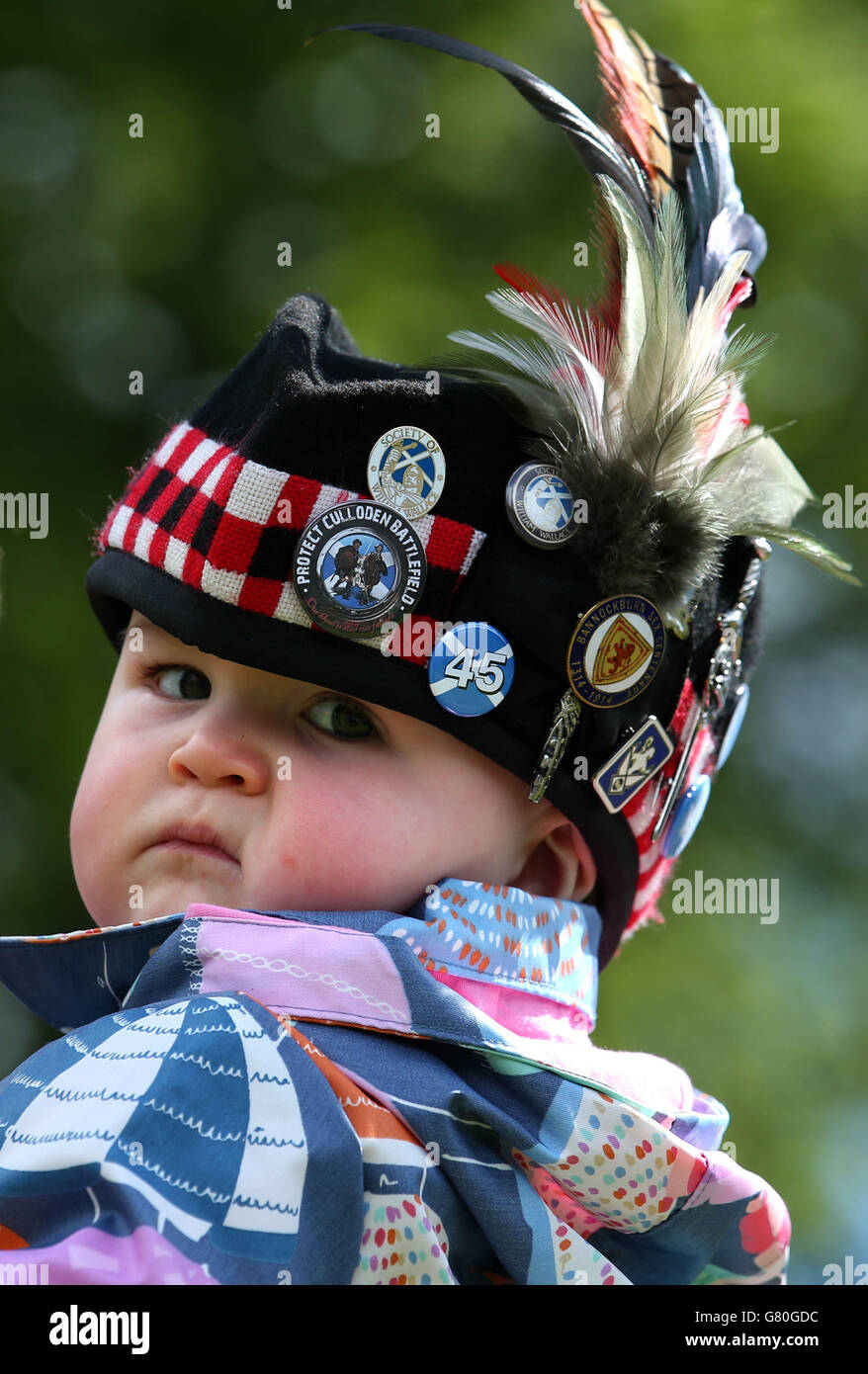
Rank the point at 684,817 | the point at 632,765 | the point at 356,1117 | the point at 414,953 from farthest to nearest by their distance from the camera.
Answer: the point at 684,817, the point at 632,765, the point at 414,953, the point at 356,1117

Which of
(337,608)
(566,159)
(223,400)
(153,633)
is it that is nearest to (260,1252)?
(337,608)

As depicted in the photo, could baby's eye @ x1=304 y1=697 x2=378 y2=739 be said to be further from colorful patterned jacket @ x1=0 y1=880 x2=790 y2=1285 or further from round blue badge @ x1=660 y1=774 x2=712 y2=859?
round blue badge @ x1=660 y1=774 x2=712 y2=859

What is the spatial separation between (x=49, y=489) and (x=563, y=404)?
3.32 metres

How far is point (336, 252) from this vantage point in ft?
14.8

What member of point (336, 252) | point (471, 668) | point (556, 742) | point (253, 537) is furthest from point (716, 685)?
point (336, 252)

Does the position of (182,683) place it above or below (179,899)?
above

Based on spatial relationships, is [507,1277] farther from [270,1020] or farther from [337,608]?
[337,608]

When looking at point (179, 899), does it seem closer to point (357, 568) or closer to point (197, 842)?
point (197, 842)

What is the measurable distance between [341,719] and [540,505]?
32 cm

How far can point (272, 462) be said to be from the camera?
1.49 meters

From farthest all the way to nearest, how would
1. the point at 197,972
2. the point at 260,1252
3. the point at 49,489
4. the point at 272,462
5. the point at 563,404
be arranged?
the point at 49,489 → the point at 563,404 → the point at 272,462 → the point at 197,972 → the point at 260,1252

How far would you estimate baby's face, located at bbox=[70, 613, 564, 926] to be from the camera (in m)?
1.47

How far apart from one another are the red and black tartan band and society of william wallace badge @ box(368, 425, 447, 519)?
2 centimetres

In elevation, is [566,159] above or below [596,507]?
above
